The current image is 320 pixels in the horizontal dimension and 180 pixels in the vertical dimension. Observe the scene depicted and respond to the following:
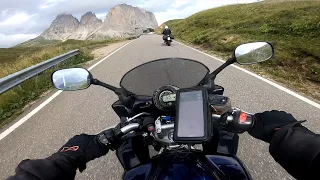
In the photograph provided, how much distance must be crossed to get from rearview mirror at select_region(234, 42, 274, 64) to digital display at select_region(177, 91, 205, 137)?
615 mm

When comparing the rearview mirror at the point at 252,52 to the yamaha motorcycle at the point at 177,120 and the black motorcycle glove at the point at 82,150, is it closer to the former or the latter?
the yamaha motorcycle at the point at 177,120

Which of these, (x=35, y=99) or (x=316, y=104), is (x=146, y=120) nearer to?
(x=316, y=104)

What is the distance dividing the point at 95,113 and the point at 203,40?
52.0 ft

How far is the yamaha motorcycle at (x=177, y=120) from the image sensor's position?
131cm

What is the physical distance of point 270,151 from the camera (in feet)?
4.69

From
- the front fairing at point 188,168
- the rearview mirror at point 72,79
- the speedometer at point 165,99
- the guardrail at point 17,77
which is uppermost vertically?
the rearview mirror at point 72,79

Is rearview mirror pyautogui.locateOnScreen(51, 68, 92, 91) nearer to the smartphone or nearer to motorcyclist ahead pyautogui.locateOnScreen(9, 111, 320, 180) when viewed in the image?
motorcyclist ahead pyautogui.locateOnScreen(9, 111, 320, 180)

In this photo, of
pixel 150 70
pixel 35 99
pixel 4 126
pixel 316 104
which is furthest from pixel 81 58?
pixel 150 70

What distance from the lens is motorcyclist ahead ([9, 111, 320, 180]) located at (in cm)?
118

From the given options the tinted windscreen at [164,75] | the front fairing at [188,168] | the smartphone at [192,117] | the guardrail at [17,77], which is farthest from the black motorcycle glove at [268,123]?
the guardrail at [17,77]

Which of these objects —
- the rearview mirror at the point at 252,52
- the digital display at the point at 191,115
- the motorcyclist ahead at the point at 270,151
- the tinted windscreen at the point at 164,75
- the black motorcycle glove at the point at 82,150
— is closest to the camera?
the motorcyclist ahead at the point at 270,151

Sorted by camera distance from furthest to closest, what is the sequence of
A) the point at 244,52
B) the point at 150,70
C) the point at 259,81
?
the point at 259,81 < the point at 150,70 < the point at 244,52

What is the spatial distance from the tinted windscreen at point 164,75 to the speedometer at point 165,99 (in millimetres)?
315

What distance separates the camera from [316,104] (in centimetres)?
510
